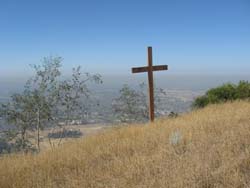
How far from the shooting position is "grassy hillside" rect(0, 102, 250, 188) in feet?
14.3

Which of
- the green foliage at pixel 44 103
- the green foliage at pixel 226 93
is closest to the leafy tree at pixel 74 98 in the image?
the green foliage at pixel 44 103

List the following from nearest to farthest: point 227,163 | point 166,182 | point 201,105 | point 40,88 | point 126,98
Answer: point 166,182, point 227,163, point 40,88, point 201,105, point 126,98

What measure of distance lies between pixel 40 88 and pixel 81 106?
1.81m

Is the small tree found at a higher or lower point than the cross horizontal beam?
lower

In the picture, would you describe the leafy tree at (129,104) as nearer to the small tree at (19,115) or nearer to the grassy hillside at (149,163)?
the small tree at (19,115)

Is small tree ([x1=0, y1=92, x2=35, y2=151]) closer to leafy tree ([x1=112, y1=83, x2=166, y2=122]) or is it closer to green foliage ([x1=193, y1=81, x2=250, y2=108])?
leafy tree ([x1=112, y1=83, x2=166, y2=122])

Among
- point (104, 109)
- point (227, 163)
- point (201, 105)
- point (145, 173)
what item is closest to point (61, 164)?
point (145, 173)

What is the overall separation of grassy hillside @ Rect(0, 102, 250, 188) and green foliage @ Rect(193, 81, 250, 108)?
8189 mm

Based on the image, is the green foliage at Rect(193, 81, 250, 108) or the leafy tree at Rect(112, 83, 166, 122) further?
the leafy tree at Rect(112, 83, 166, 122)

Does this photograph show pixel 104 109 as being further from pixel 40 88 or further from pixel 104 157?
pixel 104 157

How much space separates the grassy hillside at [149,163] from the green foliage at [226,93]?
8189 mm

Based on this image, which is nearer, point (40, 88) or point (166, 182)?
point (166, 182)

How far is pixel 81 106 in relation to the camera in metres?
14.1

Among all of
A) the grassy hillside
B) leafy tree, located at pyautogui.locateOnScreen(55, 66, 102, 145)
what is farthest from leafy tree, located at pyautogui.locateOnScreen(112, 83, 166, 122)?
the grassy hillside
